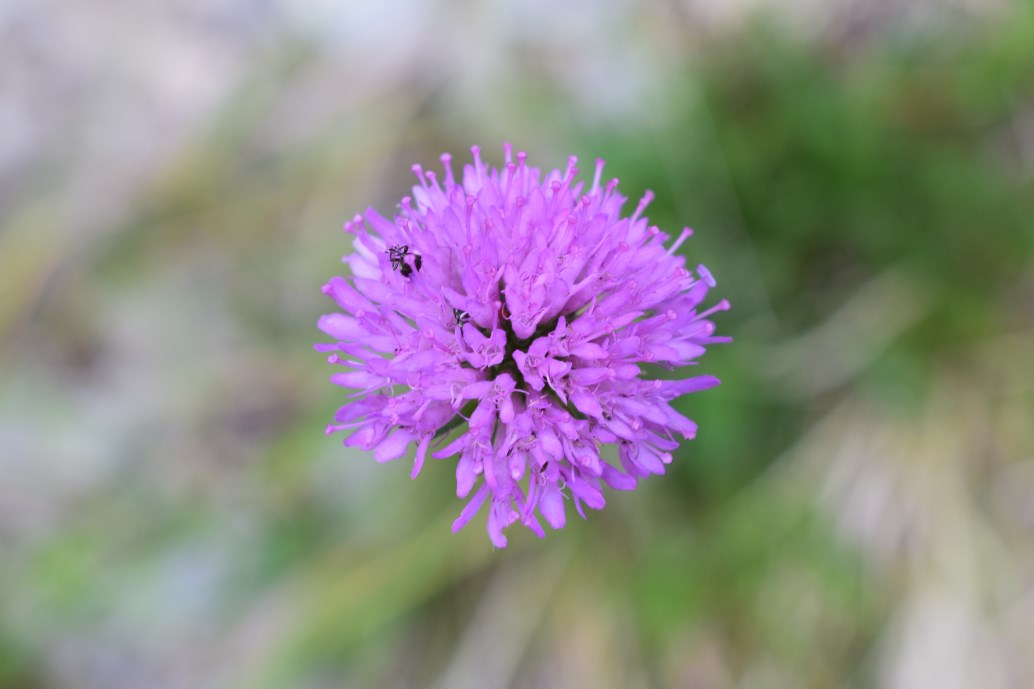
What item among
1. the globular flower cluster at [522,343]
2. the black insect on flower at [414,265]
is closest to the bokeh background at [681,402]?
the globular flower cluster at [522,343]

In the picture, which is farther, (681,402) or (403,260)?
(681,402)

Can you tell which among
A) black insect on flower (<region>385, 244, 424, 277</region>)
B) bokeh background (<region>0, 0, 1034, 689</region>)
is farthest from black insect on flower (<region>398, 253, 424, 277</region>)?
bokeh background (<region>0, 0, 1034, 689</region>)

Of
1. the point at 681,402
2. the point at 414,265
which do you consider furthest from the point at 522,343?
the point at 681,402

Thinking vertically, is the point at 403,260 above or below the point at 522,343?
above

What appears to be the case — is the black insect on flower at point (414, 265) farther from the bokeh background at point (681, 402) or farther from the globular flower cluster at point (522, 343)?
the bokeh background at point (681, 402)

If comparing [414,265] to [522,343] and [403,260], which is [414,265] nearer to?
[403,260]

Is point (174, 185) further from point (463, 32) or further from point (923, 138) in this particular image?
point (923, 138)
